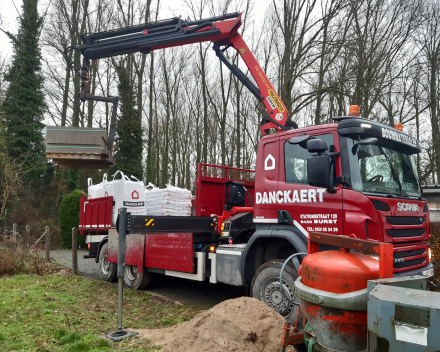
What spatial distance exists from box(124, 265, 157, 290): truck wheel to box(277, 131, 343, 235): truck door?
414cm

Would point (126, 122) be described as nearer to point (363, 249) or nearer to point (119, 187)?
point (119, 187)

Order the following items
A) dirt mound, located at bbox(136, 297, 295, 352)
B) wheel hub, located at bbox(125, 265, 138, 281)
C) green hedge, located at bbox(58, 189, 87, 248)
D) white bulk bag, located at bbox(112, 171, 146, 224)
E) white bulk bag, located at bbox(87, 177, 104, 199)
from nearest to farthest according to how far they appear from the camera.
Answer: dirt mound, located at bbox(136, 297, 295, 352) < wheel hub, located at bbox(125, 265, 138, 281) < white bulk bag, located at bbox(112, 171, 146, 224) < white bulk bag, located at bbox(87, 177, 104, 199) < green hedge, located at bbox(58, 189, 87, 248)

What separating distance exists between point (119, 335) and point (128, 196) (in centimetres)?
558

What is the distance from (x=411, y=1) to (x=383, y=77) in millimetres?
3491

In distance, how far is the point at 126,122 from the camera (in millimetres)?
23000

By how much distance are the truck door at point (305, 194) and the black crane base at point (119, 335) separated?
8.59 feet

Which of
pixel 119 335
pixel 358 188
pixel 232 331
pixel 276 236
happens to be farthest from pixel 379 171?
pixel 119 335

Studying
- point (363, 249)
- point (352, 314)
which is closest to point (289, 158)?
point (363, 249)

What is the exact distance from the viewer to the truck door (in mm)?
4734

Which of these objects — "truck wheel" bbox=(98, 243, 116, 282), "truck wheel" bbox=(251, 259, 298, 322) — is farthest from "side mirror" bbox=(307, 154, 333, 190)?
"truck wheel" bbox=(98, 243, 116, 282)

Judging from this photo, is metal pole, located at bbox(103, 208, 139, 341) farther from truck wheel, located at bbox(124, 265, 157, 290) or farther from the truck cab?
truck wheel, located at bbox(124, 265, 157, 290)

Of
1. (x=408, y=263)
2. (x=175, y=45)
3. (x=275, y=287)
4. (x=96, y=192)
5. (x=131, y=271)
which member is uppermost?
(x=175, y=45)

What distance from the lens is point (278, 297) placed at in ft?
16.9

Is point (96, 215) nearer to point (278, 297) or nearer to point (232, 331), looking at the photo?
point (278, 297)
